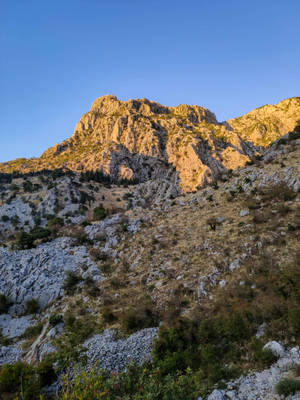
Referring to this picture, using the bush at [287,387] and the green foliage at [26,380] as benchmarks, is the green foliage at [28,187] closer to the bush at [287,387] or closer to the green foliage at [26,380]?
the green foliage at [26,380]

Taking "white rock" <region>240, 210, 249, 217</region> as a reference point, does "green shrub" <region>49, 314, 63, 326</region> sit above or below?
below

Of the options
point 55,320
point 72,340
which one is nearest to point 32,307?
point 55,320

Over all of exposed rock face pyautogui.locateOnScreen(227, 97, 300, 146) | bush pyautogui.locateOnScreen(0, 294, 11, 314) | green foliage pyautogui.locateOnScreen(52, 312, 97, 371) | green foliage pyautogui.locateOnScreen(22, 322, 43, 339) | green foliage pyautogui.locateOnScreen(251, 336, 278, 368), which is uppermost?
exposed rock face pyautogui.locateOnScreen(227, 97, 300, 146)

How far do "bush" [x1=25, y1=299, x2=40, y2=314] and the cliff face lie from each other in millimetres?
79229

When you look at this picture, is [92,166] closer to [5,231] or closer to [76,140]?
[76,140]

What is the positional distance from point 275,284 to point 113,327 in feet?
34.6

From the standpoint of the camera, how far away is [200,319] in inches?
492

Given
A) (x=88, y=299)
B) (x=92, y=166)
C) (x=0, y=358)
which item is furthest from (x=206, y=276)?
(x=92, y=166)

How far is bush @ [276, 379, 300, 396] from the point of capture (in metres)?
6.86

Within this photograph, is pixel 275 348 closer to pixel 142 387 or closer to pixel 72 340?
pixel 142 387

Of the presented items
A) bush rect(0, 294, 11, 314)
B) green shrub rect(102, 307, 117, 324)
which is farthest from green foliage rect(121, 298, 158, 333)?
bush rect(0, 294, 11, 314)

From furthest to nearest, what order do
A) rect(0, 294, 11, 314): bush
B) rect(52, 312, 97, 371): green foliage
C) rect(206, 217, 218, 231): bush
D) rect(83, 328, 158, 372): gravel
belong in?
1. rect(206, 217, 218, 231): bush
2. rect(0, 294, 11, 314): bush
3. rect(52, 312, 97, 371): green foliage
4. rect(83, 328, 158, 372): gravel

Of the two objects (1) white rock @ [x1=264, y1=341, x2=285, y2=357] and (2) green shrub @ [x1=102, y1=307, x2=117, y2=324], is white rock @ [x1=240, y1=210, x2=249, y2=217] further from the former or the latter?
(2) green shrub @ [x1=102, y1=307, x2=117, y2=324]

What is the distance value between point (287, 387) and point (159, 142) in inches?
4945
